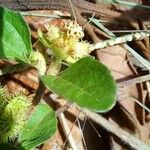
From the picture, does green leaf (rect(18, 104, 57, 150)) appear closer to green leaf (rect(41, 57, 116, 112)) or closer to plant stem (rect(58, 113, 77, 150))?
green leaf (rect(41, 57, 116, 112))

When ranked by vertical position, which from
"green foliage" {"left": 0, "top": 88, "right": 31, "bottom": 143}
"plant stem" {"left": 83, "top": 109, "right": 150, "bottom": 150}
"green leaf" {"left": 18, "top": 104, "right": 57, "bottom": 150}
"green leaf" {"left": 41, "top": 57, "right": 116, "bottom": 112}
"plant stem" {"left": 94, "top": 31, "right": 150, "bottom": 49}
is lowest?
"plant stem" {"left": 83, "top": 109, "right": 150, "bottom": 150}

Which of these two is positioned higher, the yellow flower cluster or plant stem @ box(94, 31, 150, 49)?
the yellow flower cluster

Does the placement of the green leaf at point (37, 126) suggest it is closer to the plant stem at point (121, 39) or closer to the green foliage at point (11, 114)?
the green foliage at point (11, 114)

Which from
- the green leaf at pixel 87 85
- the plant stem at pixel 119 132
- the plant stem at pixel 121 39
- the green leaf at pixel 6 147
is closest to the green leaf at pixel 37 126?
the green leaf at pixel 6 147

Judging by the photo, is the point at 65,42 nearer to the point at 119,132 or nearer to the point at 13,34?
the point at 13,34

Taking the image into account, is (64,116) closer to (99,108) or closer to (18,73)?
(18,73)

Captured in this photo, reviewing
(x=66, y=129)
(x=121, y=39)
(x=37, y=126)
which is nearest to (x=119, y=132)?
(x=66, y=129)

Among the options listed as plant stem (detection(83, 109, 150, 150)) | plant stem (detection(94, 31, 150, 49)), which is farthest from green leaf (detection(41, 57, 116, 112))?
plant stem (detection(94, 31, 150, 49))
